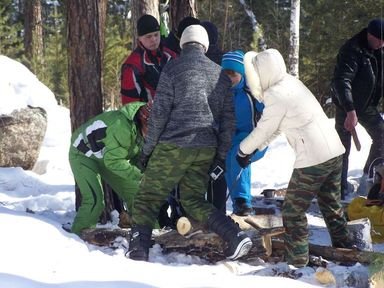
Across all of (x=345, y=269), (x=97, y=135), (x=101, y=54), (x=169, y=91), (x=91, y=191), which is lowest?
(x=345, y=269)

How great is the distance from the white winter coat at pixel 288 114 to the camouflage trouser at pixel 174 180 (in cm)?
49

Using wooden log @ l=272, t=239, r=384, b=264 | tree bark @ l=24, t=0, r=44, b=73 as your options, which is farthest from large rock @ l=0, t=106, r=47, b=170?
tree bark @ l=24, t=0, r=44, b=73

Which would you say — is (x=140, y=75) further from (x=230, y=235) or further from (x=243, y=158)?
(x=230, y=235)

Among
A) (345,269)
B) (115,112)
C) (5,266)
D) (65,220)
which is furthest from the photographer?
(65,220)

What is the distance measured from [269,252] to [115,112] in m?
1.70

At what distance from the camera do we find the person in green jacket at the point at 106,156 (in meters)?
4.93

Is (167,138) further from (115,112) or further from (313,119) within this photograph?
(313,119)

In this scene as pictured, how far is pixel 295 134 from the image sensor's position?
445 centimetres

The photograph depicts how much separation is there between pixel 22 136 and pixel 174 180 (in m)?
4.85

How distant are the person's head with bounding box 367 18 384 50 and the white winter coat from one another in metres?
2.23

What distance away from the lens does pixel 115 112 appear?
16.6 feet

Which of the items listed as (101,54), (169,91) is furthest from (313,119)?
(101,54)

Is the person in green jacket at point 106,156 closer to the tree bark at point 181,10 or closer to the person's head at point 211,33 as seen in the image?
the person's head at point 211,33

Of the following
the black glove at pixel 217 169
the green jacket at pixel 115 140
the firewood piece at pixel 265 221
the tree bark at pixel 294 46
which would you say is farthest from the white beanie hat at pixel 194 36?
the tree bark at pixel 294 46
